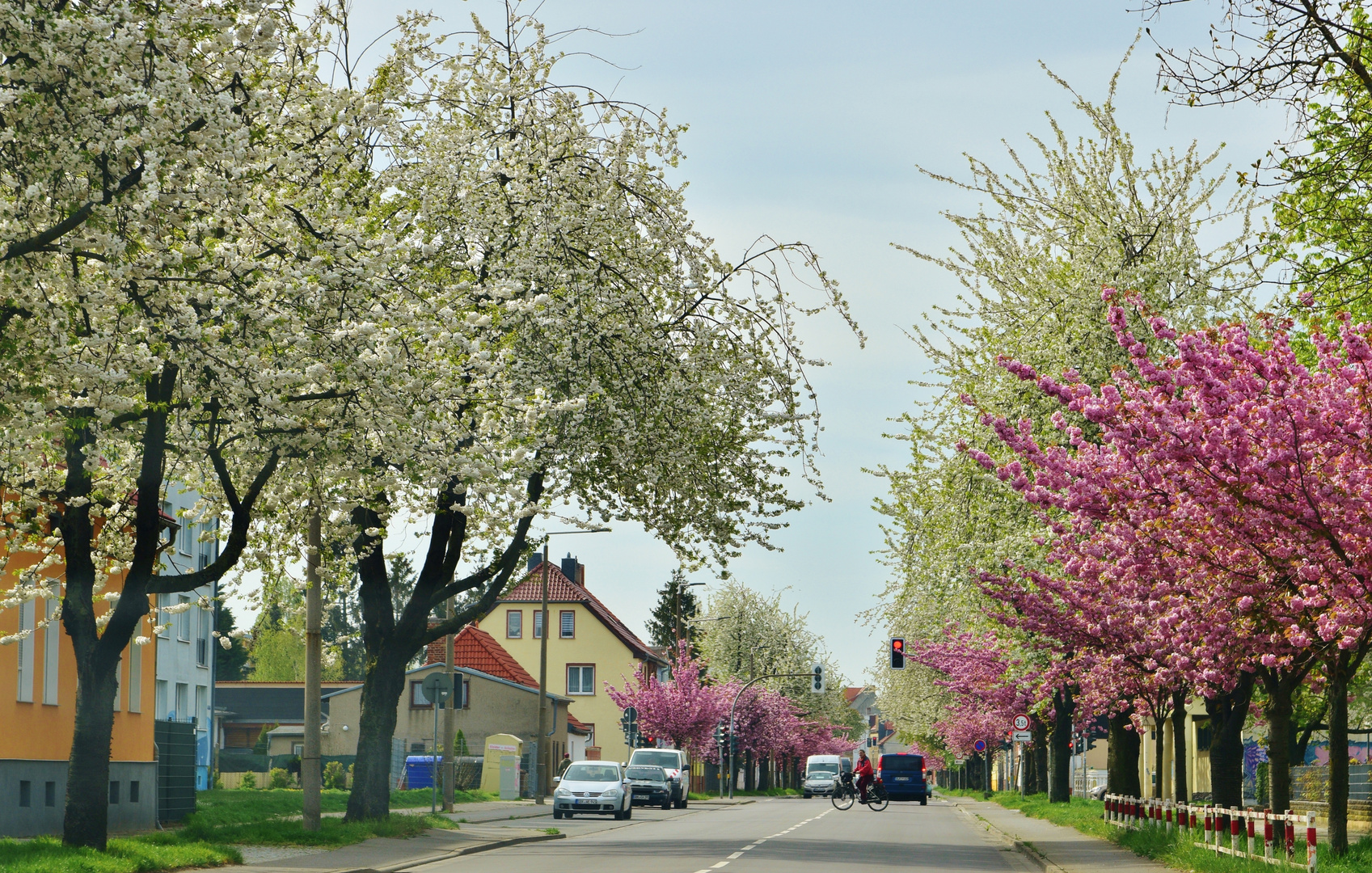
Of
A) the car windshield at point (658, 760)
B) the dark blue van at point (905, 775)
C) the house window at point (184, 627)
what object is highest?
the house window at point (184, 627)

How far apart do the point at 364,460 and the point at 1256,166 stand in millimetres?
9492

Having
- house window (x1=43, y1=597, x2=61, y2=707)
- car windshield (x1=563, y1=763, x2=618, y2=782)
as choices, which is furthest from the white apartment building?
house window (x1=43, y1=597, x2=61, y2=707)

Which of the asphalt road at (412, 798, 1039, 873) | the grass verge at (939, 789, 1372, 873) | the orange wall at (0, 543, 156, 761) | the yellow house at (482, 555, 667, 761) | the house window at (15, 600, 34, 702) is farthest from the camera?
the yellow house at (482, 555, 667, 761)

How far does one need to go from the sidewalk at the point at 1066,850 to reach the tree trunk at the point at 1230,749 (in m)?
1.73

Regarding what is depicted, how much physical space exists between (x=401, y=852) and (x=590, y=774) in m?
16.9

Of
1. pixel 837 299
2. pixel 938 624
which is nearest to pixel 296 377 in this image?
pixel 837 299

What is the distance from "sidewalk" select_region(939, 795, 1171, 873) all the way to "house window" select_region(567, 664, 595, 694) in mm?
54130

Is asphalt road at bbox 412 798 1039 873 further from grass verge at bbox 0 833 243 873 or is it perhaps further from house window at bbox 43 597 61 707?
house window at bbox 43 597 61 707

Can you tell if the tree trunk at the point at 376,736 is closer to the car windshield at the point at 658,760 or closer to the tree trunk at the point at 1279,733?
the tree trunk at the point at 1279,733

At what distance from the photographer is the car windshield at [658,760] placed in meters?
52.9

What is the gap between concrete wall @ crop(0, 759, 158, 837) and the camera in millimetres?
21828

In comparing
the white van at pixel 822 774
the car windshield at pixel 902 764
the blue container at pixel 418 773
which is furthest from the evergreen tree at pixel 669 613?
the blue container at pixel 418 773

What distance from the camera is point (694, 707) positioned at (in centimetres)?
8081

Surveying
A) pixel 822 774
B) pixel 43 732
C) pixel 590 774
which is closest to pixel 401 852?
pixel 43 732
